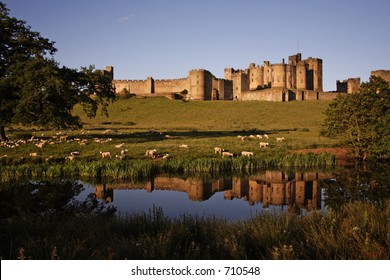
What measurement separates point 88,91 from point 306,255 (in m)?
21.7

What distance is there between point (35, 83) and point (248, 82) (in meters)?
70.9

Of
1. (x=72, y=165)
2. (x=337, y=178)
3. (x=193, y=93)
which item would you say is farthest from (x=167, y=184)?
(x=193, y=93)

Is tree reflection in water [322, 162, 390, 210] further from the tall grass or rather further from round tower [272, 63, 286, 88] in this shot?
round tower [272, 63, 286, 88]

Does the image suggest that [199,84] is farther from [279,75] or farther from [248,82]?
[279,75]

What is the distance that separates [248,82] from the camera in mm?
87625

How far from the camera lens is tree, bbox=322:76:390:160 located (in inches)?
763

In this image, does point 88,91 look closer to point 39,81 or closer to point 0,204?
point 39,81

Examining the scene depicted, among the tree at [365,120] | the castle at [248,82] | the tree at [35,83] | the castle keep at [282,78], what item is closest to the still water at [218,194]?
the tree at [365,120]

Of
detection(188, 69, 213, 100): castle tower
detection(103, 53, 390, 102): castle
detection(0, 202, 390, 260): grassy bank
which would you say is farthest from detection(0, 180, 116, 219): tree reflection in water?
detection(188, 69, 213, 100): castle tower

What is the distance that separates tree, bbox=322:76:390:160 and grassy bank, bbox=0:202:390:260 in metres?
12.9

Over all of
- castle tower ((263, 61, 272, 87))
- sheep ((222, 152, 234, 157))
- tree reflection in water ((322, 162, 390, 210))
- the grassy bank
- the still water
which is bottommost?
the still water

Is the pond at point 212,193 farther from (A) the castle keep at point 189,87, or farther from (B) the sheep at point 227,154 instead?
(A) the castle keep at point 189,87

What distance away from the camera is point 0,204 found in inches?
424

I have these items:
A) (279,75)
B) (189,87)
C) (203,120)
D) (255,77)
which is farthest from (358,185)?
(255,77)
